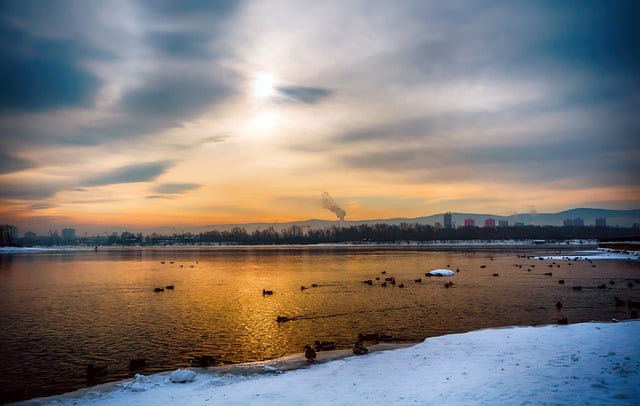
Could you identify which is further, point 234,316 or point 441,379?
point 234,316

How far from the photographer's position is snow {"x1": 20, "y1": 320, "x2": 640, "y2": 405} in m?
12.7

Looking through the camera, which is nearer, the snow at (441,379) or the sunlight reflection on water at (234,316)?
the snow at (441,379)

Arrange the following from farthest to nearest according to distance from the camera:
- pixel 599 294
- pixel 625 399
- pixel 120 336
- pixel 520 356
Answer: pixel 599 294 → pixel 120 336 → pixel 520 356 → pixel 625 399

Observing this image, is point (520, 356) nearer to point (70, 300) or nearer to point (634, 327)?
point (634, 327)

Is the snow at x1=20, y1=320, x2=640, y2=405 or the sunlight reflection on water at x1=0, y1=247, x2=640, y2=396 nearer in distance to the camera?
the snow at x1=20, y1=320, x2=640, y2=405

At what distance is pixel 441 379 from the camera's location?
14.6 meters

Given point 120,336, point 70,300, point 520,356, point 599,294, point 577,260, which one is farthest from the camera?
point 577,260

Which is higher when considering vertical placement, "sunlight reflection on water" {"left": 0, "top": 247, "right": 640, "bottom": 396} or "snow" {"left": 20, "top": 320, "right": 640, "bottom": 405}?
"snow" {"left": 20, "top": 320, "right": 640, "bottom": 405}

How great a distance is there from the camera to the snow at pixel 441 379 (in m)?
12.7

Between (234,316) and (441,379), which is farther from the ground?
(441,379)

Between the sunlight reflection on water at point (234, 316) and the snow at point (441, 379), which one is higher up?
the snow at point (441, 379)

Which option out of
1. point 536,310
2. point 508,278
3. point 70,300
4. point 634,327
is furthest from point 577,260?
point 70,300

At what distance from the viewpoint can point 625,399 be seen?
38.1ft

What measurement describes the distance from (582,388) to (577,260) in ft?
262
